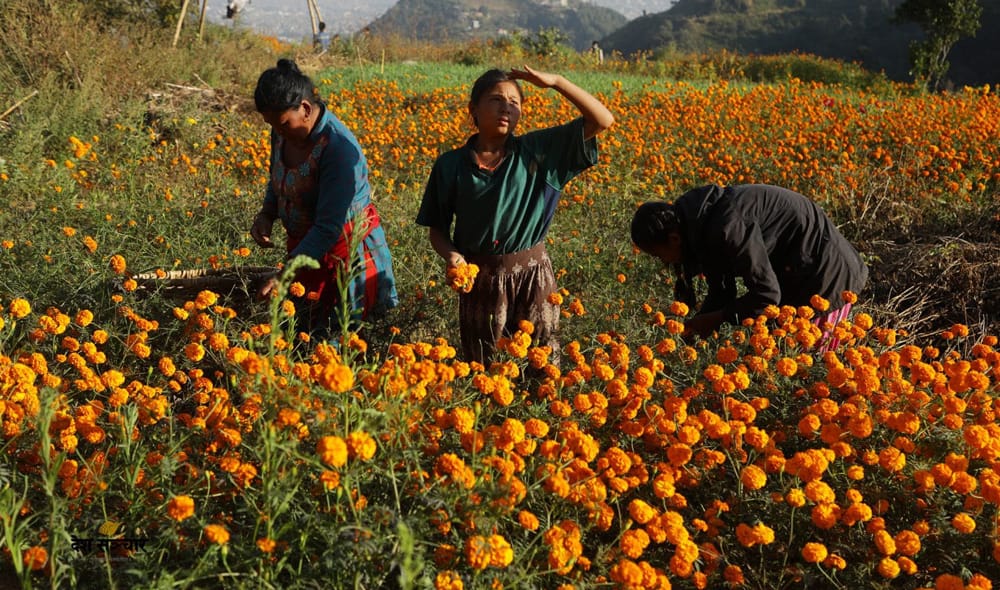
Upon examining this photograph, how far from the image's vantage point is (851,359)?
2062 millimetres

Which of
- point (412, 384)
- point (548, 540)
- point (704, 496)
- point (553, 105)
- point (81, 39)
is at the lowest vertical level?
point (704, 496)

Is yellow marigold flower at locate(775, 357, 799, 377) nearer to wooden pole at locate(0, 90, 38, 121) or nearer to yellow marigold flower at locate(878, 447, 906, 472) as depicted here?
yellow marigold flower at locate(878, 447, 906, 472)

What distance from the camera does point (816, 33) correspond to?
4050 centimetres

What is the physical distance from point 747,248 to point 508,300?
2.93 ft

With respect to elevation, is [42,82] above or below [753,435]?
above

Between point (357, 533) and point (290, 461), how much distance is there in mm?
234

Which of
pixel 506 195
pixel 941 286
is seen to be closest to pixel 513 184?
pixel 506 195

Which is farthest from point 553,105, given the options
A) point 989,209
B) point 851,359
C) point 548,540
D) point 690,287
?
point 548,540

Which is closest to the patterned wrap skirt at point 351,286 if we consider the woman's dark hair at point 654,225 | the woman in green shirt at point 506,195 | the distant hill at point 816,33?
the woman in green shirt at point 506,195

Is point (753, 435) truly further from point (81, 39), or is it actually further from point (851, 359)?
point (81, 39)

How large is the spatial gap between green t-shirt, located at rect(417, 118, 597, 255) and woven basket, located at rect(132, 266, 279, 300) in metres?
0.79

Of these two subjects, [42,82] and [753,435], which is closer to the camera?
[753,435]

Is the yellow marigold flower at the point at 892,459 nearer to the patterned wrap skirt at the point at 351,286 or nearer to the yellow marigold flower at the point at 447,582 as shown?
the yellow marigold flower at the point at 447,582

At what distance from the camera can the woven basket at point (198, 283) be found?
110 inches
